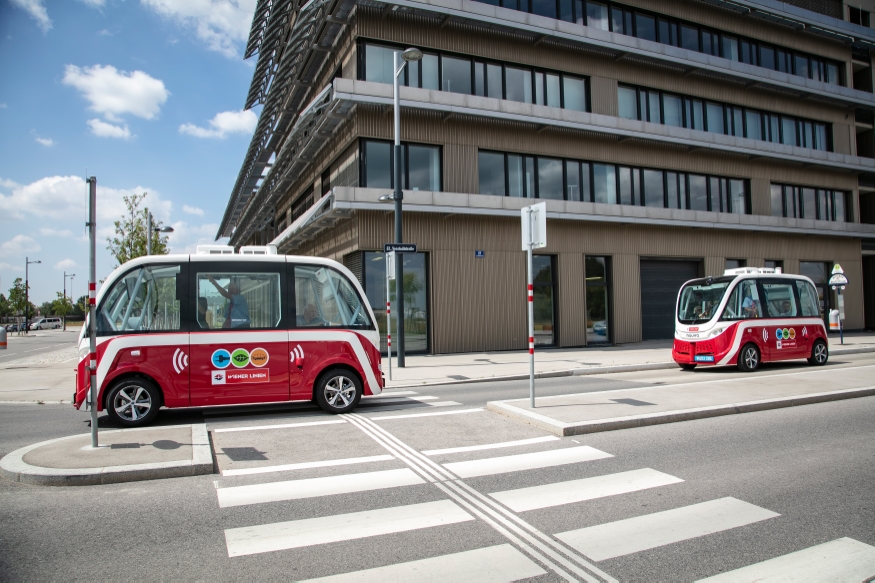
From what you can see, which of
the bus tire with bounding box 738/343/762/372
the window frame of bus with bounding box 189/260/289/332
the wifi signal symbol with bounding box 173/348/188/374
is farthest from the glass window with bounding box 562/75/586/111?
the wifi signal symbol with bounding box 173/348/188/374

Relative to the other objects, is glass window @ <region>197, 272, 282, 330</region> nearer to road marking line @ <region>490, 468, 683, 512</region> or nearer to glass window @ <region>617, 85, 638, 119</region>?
road marking line @ <region>490, 468, 683, 512</region>

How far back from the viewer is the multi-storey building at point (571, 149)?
20688 millimetres

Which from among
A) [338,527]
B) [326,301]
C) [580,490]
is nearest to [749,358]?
[326,301]

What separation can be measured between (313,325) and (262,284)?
1048 mm

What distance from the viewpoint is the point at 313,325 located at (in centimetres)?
926

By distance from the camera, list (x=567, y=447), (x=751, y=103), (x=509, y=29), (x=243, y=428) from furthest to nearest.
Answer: (x=751, y=103)
(x=509, y=29)
(x=243, y=428)
(x=567, y=447)

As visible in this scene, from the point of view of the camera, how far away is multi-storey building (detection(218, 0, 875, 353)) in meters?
20.7

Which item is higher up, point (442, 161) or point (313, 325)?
point (442, 161)

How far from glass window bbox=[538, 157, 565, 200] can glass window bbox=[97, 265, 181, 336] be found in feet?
55.6

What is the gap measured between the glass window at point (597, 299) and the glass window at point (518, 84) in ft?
23.5

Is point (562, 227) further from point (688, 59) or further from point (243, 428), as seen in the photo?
point (243, 428)

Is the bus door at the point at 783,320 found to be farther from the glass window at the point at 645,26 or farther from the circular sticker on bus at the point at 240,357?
the glass window at the point at 645,26

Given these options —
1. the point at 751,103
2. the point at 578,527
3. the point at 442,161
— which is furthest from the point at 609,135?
the point at 578,527

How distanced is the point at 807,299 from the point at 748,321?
2865 mm
